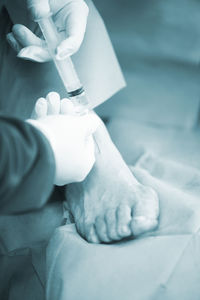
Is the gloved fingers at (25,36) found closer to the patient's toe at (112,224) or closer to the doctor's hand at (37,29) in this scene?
the doctor's hand at (37,29)

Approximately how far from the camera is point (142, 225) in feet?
2.33

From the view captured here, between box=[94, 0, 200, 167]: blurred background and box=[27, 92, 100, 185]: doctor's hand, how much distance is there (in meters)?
0.41

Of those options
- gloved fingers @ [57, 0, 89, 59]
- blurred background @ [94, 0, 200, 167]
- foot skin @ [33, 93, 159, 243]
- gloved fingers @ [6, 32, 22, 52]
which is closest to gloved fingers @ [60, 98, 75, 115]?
foot skin @ [33, 93, 159, 243]

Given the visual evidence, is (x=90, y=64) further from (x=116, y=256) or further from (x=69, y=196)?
(x=116, y=256)

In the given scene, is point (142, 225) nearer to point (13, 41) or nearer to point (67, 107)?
point (67, 107)

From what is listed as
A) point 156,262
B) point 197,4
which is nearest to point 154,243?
point 156,262

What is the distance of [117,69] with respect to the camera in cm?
105

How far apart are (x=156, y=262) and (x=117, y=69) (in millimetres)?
692

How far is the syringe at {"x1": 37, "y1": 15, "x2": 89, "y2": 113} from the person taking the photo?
0.71 metres

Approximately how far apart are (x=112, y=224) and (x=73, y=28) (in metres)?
0.54

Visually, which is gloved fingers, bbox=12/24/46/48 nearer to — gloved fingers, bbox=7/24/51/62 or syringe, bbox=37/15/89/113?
gloved fingers, bbox=7/24/51/62

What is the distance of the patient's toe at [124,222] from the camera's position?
733 mm

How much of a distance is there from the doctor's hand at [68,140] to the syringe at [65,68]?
0.05 meters

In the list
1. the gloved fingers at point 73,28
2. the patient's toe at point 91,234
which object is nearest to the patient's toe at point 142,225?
the patient's toe at point 91,234
